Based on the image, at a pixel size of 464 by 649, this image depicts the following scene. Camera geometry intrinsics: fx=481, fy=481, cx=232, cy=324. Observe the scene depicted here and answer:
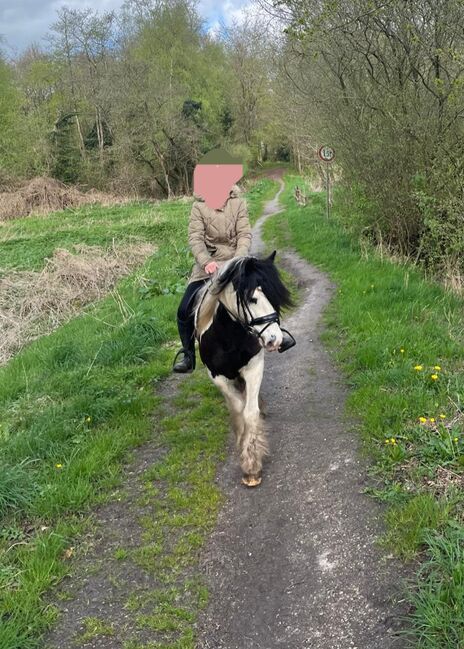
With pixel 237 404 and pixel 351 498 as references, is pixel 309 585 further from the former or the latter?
pixel 237 404

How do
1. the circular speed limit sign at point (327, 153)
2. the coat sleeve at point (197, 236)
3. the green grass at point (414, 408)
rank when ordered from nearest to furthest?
the green grass at point (414, 408), the coat sleeve at point (197, 236), the circular speed limit sign at point (327, 153)

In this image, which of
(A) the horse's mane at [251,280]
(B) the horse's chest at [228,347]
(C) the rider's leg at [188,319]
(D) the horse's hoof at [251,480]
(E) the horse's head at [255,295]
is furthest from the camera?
(C) the rider's leg at [188,319]

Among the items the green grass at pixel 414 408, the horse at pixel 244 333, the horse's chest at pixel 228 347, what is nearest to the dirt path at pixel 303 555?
the green grass at pixel 414 408

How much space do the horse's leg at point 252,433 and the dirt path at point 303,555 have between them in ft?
0.45

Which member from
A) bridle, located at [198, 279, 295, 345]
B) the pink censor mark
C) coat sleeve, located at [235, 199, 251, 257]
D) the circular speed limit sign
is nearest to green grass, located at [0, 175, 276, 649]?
bridle, located at [198, 279, 295, 345]

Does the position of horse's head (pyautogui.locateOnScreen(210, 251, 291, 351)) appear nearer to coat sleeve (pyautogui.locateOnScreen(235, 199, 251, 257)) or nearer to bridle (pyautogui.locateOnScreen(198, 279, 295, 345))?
bridle (pyautogui.locateOnScreen(198, 279, 295, 345))

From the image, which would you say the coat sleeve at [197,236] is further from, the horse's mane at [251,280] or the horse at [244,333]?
the horse's mane at [251,280]

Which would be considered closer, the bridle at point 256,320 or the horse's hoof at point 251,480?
the bridle at point 256,320

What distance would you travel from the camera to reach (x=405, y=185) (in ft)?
32.0

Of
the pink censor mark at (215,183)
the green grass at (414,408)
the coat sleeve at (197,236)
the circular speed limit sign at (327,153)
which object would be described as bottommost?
the green grass at (414,408)

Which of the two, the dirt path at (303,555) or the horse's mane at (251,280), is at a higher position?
the horse's mane at (251,280)

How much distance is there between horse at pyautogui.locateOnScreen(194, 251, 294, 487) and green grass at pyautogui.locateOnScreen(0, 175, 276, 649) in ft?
1.72

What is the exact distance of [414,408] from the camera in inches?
176

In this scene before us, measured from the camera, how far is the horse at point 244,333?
3.67m
